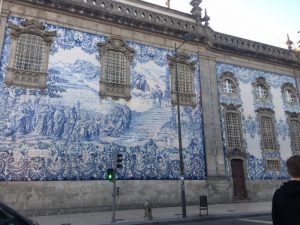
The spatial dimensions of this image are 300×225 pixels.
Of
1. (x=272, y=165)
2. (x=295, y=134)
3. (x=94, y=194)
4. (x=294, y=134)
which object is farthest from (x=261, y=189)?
(x=94, y=194)

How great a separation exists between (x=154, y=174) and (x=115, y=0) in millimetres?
11982

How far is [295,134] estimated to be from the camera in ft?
83.6

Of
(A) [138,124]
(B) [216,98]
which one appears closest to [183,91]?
(B) [216,98]

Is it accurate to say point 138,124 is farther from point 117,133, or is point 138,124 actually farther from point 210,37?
point 210,37

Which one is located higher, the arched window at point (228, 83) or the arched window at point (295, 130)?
the arched window at point (228, 83)

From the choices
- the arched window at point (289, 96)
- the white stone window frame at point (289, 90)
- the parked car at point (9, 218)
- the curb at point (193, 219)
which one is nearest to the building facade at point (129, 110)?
the white stone window frame at point (289, 90)

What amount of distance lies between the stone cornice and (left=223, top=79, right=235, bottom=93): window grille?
97.8 inches

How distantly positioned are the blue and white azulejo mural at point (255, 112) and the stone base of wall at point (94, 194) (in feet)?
11.2

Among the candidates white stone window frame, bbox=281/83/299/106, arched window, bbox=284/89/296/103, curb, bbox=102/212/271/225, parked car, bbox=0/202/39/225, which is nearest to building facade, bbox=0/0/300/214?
white stone window frame, bbox=281/83/299/106

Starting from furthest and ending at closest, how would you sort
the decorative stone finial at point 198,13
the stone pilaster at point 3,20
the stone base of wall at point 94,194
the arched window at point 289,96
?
the arched window at point 289,96
the decorative stone finial at point 198,13
the stone pilaster at point 3,20
the stone base of wall at point 94,194

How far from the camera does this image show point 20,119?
16.1m

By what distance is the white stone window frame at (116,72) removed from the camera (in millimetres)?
18891

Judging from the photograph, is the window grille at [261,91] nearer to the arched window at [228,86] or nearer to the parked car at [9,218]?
the arched window at [228,86]

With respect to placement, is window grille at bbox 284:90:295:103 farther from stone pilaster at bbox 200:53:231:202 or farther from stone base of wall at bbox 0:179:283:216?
stone base of wall at bbox 0:179:283:216
